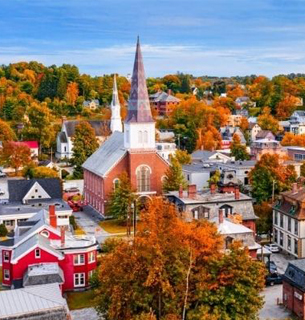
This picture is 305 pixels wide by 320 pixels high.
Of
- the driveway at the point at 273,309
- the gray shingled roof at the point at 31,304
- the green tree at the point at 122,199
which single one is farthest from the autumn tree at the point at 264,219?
the gray shingled roof at the point at 31,304

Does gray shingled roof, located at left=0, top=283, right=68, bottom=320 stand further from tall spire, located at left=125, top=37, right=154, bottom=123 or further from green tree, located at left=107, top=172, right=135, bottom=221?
tall spire, located at left=125, top=37, right=154, bottom=123

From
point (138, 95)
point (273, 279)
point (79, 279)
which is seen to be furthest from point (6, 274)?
point (138, 95)

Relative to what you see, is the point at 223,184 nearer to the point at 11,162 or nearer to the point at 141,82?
the point at 141,82

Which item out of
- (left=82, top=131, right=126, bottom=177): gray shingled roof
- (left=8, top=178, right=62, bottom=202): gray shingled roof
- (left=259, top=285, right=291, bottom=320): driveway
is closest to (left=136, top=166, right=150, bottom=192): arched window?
(left=82, top=131, right=126, bottom=177): gray shingled roof

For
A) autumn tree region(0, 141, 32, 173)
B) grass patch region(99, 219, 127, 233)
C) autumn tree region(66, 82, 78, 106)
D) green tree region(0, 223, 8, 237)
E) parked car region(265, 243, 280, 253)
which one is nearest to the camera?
parked car region(265, 243, 280, 253)

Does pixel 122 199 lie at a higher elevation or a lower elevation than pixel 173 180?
lower

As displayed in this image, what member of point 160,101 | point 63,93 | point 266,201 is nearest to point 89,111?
point 63,93

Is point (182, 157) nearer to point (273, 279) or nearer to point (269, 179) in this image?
point (269, 179)
